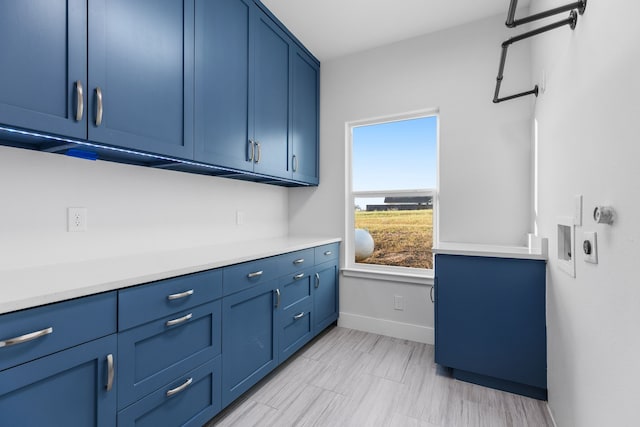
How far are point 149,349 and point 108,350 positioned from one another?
0.17 m

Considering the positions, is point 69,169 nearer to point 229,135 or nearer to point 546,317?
point 229,135

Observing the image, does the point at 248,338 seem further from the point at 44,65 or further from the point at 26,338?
the point at 44,65

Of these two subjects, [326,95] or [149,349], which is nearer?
[149,349]

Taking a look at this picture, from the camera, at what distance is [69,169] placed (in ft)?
4.66

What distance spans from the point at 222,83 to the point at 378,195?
1656mm

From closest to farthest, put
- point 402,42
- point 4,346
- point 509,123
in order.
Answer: point 4,346, point 509,123, point 402,42

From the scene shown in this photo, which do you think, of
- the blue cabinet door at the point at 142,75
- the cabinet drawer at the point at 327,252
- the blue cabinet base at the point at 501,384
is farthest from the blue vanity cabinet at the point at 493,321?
the blue cabinet door at the point at 142,75

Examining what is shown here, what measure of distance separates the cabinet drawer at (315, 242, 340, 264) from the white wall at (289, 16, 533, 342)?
7.4 inches

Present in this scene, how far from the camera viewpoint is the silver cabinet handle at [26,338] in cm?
79

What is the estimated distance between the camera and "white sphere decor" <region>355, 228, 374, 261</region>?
289 centimetres

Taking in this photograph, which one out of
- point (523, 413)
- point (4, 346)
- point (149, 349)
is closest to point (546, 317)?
point (523, 413)

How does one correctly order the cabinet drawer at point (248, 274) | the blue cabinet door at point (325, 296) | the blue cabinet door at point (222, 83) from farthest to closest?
1. the blue cabinet door at point (325, 296)
2. the blue cabinet door at point (222, 83)
3. the cabinet drawer at point (248, 274)

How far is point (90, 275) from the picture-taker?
3.68ft

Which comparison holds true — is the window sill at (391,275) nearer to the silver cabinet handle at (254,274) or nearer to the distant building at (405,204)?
the distant building at (405,204)
